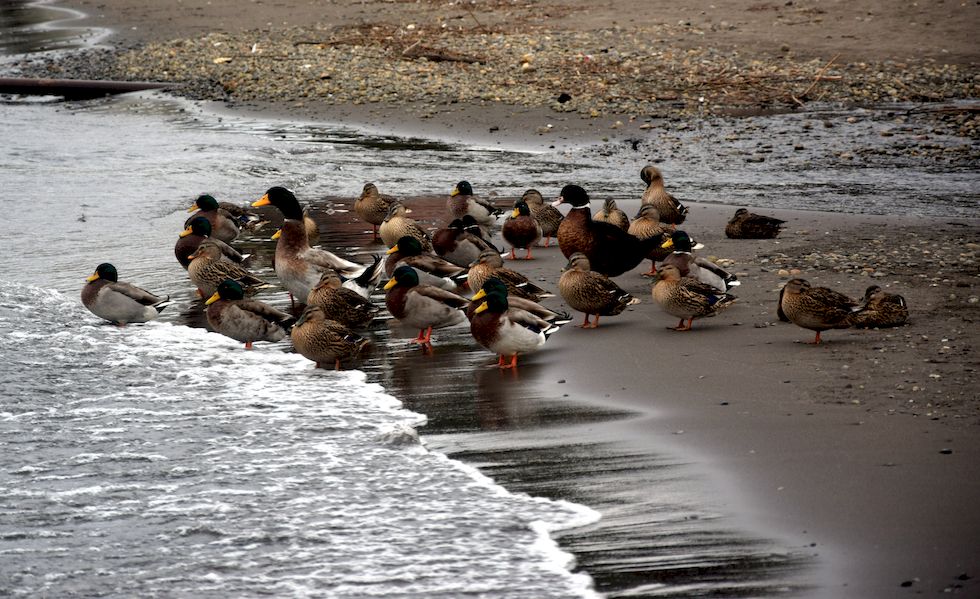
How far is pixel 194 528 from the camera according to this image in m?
6.86

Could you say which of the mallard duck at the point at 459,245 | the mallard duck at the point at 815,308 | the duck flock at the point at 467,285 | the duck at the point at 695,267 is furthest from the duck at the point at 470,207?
the mallard duck at the point at 815,308

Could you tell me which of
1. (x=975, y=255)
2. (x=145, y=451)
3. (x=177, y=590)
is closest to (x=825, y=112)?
(x=975, y=255)

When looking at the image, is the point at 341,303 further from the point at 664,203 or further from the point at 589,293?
the point at 664,203

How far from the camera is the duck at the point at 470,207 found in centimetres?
1437

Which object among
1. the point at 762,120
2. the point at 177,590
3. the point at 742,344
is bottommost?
the point at 177,590

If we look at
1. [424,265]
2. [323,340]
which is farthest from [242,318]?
[424,265]

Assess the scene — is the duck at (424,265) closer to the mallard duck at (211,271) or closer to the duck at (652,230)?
the mallard duck at (211,271)

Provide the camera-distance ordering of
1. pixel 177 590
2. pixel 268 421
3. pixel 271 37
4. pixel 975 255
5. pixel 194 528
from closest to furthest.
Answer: pixel 177 590 < pixel 194 528 < pixel 268 421 < pixel 975 255 < pixel 271 37

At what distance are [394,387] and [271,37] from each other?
75.6 feet

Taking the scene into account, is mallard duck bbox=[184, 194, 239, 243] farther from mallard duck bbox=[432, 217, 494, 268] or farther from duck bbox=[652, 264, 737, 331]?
duck bbox=[652, 264, 737, 331]

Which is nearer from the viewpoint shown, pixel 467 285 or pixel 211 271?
pixel 211 271

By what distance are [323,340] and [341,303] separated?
100cm

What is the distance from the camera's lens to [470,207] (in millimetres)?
14375

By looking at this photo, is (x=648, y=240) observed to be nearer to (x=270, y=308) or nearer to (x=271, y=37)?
(x=270, y=308)
